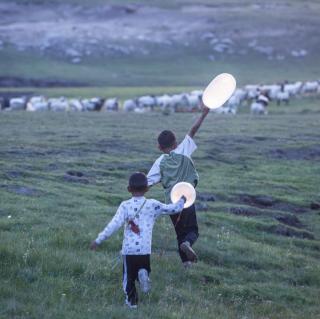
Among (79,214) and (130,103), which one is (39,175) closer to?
(79,214)

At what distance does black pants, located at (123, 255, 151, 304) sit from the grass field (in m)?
0.23

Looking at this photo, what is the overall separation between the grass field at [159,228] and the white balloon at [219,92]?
2.53 metres

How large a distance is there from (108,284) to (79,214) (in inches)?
195

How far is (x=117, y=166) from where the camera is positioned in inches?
971

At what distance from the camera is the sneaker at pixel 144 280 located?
1123cm

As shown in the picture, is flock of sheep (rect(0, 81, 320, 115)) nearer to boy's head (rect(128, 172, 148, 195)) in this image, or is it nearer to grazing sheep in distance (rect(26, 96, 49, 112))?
grazing sheep in distance (rect(26, 96, 49, 112))

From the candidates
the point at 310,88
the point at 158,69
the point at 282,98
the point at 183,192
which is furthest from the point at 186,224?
the point at 158,69

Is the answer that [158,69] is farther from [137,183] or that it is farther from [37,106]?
[137,183]

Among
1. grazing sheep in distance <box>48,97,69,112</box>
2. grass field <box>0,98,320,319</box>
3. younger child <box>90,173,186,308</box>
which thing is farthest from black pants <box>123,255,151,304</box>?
grazing sheep in distance <box>48,97,69,112</box>

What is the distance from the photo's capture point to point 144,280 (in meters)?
11.3

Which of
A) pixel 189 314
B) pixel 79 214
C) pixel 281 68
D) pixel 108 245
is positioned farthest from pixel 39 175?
pixel 281 68

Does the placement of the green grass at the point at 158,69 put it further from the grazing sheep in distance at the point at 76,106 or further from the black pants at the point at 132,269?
the black pants at the point at 132,269

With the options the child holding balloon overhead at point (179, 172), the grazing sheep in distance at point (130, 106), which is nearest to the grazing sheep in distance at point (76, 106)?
the grazing sheep in distance at point (130, 106)

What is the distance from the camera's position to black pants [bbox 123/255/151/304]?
1111cm
